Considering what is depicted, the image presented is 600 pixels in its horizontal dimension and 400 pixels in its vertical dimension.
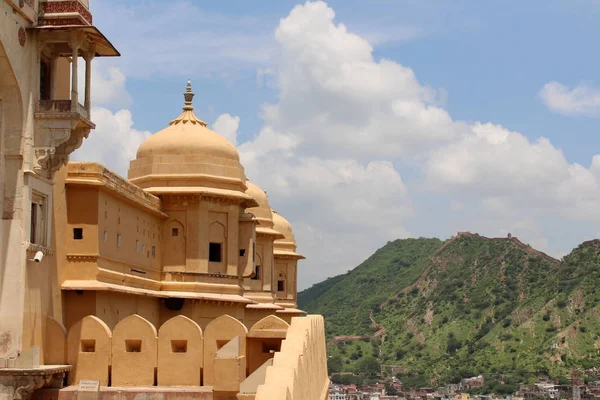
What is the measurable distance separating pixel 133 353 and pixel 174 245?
8.91 metres

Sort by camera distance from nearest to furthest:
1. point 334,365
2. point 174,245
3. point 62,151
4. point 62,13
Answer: point 62,13 < point 62,151 < point 174,245 < point 334,365

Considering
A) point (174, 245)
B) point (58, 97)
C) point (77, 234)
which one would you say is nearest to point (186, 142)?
point (174, 245)

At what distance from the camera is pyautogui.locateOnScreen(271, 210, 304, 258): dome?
41750 mm

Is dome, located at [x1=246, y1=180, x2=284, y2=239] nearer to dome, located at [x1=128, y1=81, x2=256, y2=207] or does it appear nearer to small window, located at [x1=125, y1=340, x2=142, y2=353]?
dome, located at [x1=128, y1=81, x2=256, y2=207]

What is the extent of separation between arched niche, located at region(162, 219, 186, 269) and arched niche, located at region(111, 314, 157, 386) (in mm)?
8476

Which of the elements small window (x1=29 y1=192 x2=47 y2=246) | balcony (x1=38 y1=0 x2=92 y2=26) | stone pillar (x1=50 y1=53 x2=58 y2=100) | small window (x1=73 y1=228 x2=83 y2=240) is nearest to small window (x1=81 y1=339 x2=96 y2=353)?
small window (x1=29 y1=192 x2=47 y2=246)

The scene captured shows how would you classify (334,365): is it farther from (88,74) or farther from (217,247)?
(88,74)

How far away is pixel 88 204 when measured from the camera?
60.6 ft

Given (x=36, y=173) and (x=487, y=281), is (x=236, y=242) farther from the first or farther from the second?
(x=487, y=281)

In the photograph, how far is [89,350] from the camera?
1672cm

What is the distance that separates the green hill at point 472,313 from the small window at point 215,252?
2716 inches

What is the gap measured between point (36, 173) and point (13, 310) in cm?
211

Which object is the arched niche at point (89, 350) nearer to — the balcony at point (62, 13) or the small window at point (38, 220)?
the small window at point (38, 220)

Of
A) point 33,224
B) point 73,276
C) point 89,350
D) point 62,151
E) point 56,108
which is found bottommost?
point 89,350
